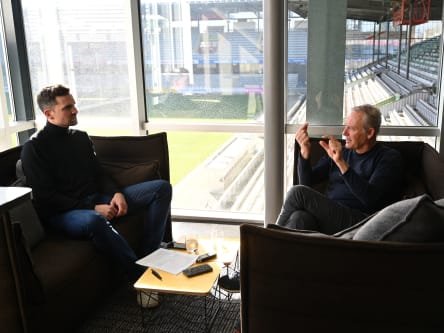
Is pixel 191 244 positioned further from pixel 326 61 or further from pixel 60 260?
pixel 326 61


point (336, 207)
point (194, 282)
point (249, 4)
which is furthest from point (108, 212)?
point (249, 4)

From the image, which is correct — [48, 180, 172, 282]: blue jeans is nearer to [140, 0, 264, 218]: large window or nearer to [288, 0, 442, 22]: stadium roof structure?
[140, 0, 264, 218]: large window

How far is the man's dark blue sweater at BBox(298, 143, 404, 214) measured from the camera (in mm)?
2557

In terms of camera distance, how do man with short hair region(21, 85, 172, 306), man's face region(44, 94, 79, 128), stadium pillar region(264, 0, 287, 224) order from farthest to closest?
stadium pillar region(264, 0, 287, 224) < man's face region(44, 94, 79, 128) < man with short hair region(21, 85, 172, 306)

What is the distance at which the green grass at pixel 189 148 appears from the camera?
13.2 feet

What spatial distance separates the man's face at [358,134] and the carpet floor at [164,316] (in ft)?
3.96

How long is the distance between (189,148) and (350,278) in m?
2.98

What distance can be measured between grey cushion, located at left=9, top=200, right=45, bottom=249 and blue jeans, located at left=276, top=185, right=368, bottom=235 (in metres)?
1.43

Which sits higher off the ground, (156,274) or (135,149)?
(135,149)

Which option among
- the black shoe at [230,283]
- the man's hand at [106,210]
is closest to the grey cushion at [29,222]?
the man's hand at [106,210]

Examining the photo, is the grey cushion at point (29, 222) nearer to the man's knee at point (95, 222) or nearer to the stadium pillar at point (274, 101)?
the man's knee at point (95, 222)

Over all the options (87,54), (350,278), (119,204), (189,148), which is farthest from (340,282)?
(87,54)

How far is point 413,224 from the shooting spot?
1322 millimetres

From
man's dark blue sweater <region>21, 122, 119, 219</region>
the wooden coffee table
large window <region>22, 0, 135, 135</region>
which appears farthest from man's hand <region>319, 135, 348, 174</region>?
large window <region>22, 0, 135, 135</region>
